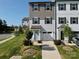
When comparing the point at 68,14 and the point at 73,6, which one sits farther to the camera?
the point at 68,14

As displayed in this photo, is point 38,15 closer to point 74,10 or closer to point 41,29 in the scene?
point 41,29

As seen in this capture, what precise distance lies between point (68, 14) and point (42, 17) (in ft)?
18.7

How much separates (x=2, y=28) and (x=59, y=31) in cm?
6249

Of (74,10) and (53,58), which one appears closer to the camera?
(53,58)

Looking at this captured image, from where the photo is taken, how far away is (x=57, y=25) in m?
40.5

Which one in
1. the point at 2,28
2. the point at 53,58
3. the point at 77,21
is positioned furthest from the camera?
the point at 2,28

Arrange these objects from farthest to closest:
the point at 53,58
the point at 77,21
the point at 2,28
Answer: the point at 2,28 → the point at 77,21 → the point at 53,58

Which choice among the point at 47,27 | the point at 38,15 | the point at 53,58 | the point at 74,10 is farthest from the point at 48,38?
the point at 53,58

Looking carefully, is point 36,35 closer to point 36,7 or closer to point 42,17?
point 42,17

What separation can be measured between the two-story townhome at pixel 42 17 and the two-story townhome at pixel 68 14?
5.77 feet

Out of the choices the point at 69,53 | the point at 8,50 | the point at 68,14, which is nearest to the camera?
the point at 69,53

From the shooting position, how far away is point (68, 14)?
131ft

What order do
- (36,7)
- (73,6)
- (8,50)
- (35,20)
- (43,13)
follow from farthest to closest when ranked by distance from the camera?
1. (43,13)
2. (36,7)
3. (35,20)
4. (73,6)
5. (8,50)

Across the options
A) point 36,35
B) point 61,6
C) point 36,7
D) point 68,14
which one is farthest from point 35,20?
point 68,14
